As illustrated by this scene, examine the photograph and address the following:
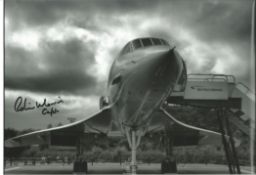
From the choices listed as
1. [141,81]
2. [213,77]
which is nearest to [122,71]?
[141,81]

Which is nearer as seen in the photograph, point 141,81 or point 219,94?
point 141,81

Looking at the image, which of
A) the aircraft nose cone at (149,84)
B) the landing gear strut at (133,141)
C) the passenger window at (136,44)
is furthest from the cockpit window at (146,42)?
the landing gear strut at (133,141)

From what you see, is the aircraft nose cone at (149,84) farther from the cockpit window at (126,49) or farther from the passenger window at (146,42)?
the cockpit window at (126,49)

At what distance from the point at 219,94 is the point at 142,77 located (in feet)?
17.6

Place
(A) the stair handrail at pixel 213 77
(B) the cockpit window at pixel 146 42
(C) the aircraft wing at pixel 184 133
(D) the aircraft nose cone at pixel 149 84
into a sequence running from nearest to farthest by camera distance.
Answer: (D) the aircraft nose cone at pixel 149 84
(B) the cockpit window at pixel 146 42
(C) the aircraft wing at pixel 184 133
(A) the stair handrail at pixel 213 77

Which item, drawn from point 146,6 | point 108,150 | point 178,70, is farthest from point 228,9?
point 108,150

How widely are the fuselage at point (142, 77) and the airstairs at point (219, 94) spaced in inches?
130

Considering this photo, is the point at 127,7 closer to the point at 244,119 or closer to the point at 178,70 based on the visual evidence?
the point at 178,70

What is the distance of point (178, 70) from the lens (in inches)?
233

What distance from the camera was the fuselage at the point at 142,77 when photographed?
581cm

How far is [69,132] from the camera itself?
11.3 metres

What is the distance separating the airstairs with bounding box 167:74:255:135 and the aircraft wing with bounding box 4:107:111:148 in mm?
2437

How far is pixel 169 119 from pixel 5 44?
5.45 meters

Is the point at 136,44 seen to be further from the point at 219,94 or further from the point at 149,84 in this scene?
the point at 219,94
